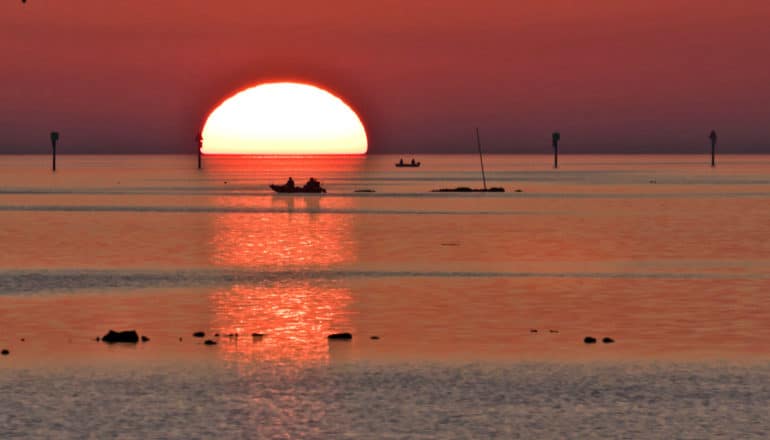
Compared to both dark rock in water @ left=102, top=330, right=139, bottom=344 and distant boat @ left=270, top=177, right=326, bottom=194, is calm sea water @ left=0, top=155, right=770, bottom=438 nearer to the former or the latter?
dark rock in water @ left=102, top=330, right=139, bottom=344

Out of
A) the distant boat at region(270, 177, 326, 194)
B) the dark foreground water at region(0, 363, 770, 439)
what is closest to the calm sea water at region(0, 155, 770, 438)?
the dark foreground water at region(0, 363, 770, 439)

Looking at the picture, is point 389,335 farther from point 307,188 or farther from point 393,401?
point 307,188

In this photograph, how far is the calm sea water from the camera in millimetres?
22188

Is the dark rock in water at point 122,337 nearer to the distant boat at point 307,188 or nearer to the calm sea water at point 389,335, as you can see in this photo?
the calm sea water at point 389,335

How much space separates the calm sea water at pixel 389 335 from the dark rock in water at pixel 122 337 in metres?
0.55

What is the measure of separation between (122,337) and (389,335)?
6.42m

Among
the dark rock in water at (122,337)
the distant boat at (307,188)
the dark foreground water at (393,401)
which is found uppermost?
the distant boat at (307,188)

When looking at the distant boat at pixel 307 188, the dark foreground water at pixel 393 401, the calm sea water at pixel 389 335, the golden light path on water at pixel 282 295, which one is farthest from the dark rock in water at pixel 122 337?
the distant boat at pixel 307 188

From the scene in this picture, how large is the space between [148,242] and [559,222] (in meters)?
31.8

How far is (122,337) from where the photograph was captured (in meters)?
31.0

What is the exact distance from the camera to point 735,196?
146625 millimetres

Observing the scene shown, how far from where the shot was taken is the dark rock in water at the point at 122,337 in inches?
1219

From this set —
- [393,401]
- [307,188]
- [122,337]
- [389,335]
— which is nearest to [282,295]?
[389,335]

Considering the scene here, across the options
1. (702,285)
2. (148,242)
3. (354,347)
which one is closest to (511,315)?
(354,347)
